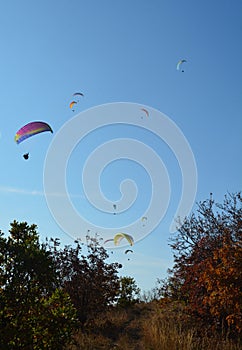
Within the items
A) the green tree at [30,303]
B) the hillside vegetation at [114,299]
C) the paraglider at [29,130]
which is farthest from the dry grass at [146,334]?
the paraglider at [29,130]

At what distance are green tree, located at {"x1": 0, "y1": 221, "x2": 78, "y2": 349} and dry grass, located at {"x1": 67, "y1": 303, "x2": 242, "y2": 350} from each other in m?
3.42

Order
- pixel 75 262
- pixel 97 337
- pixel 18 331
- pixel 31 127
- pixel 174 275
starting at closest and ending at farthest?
pixel 18 331 → pixel 97 337 → pixel 174 275 → pixel 75 262 → pixel 31 127

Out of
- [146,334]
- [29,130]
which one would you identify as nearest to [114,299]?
[146,334]

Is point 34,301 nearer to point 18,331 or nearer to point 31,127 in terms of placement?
point 18,331

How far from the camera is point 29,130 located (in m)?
17.7

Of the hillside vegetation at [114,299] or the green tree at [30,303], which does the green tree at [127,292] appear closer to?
the hillside vegetation at [114,299]

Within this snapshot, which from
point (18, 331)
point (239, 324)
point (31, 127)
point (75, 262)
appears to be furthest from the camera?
point (31, 127)

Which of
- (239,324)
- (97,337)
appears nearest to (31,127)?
(97,337)

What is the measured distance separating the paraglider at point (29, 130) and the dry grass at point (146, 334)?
309 inches

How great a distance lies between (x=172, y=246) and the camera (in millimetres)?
14219

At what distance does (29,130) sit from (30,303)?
38.1ft

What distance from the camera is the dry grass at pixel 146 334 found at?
10547 millimetres

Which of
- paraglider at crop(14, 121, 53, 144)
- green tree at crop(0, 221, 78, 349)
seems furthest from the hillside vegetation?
paraglider at crop(14, 121, 53, 144)

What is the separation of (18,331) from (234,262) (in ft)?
18.9
